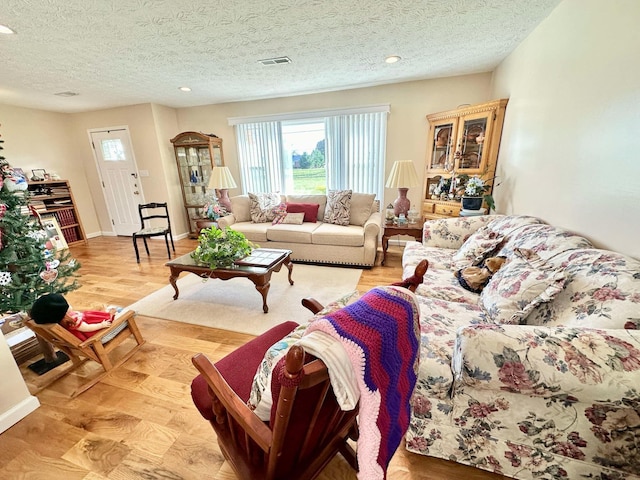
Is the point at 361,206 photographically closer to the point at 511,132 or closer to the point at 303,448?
the point at 511,132

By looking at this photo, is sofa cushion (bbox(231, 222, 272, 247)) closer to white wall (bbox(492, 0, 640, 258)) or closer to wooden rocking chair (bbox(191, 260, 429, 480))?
wooden rocking chair (bbox(191, 260, 429, 480))

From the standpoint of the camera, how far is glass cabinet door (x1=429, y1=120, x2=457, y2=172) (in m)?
3.24

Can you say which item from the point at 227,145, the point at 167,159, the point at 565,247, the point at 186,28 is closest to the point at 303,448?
the point at 565,247

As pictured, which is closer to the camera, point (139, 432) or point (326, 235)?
point (139, 432)

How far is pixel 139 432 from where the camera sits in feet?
4.40

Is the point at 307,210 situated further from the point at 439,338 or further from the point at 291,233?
the point at 439,338

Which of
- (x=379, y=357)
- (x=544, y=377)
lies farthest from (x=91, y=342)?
(x=544, y=377)

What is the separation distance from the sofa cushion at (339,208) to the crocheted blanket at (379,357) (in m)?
2.93

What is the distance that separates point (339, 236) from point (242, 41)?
7.12ft

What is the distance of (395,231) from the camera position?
3256 mm

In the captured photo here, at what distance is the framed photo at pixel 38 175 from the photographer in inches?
167

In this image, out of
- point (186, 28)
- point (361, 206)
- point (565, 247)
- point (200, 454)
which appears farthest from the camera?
point (361, 206)

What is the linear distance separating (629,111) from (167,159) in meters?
5.47

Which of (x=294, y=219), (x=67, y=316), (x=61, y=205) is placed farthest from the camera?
(x=61, y=205)
